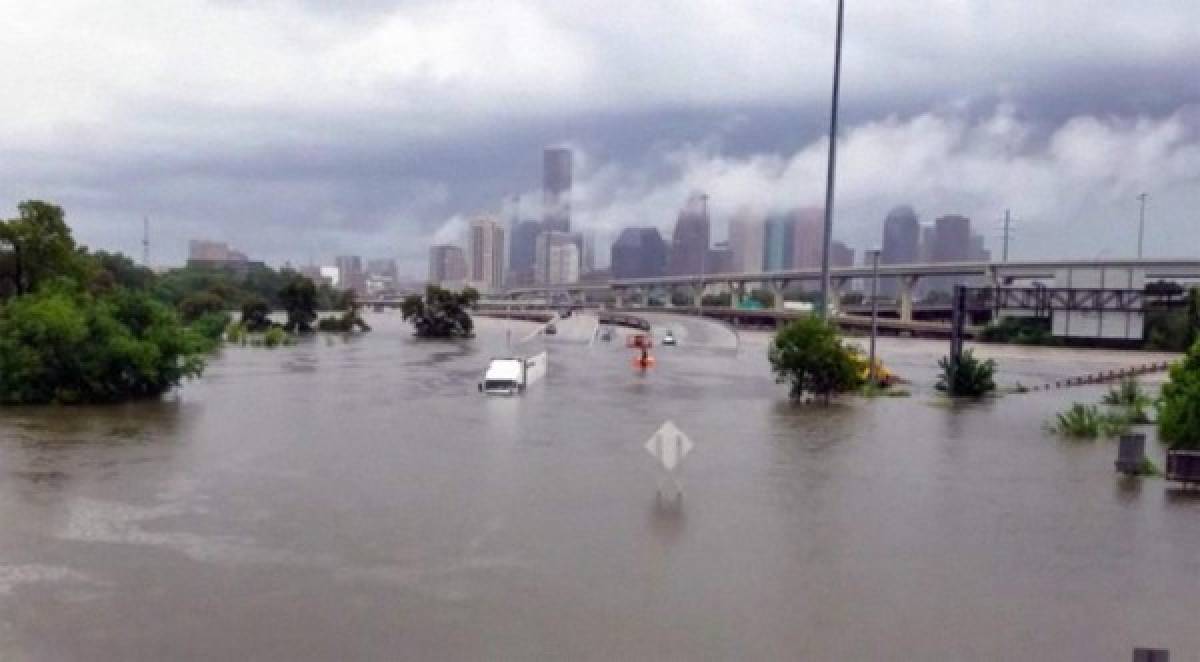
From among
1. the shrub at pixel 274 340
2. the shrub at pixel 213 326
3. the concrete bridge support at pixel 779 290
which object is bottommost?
the shrub at pixel 274 340

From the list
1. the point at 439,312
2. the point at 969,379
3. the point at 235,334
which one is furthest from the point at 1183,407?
the point at 439,312

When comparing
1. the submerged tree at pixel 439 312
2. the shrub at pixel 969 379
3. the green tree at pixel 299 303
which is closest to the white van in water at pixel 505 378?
the shrub at pixel 969 379

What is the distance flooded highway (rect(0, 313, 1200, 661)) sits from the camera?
8719mm

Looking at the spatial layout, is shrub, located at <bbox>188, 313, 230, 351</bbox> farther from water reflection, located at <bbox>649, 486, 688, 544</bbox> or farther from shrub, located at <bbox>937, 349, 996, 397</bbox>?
water reflection, located at <bbox>649, 486, 688, 544</bbox>

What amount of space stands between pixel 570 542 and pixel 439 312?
218ft

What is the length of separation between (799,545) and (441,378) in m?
27.0

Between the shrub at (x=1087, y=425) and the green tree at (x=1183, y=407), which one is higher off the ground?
the green tree at (x=1183, y=407)

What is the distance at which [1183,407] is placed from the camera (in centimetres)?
1900

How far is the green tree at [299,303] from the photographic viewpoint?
7831 centimetres

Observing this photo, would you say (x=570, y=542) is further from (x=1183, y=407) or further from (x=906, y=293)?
(x=906, y=293)

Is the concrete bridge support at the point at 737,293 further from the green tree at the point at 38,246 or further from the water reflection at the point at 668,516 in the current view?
the water reflection at the point at 668,516

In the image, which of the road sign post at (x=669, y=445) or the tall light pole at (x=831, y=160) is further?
the tall light pole at (x=831, y=160)

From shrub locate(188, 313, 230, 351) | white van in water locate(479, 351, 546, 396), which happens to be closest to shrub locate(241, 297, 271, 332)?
shrub locate(188, 313, 230, 351)

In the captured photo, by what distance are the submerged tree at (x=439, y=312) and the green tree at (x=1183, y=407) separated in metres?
60.2
